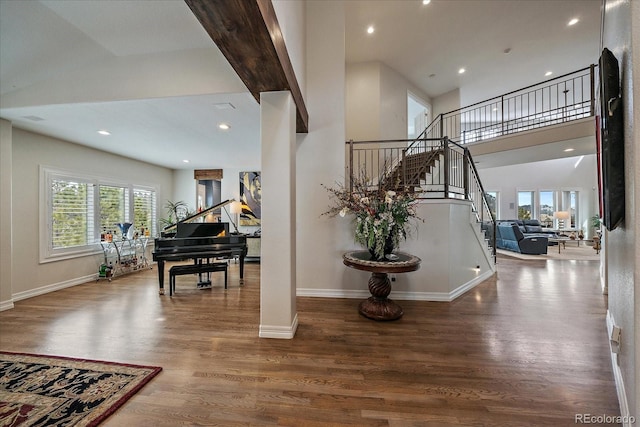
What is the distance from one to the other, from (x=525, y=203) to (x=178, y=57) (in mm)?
13931

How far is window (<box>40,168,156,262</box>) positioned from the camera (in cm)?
406

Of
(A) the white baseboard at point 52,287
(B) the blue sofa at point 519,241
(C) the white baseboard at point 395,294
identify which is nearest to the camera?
(C) the white baseboard at point 395,294

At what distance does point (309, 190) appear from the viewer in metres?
3.68

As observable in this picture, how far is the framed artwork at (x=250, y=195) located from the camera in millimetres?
6766

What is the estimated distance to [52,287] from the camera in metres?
4.03

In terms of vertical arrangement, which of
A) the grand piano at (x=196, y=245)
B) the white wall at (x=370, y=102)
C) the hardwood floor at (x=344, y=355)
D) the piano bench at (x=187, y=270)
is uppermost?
the white wall at (x=370, y=102)

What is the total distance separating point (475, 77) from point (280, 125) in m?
7.07

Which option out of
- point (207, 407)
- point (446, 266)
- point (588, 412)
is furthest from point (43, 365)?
point (446, 266)

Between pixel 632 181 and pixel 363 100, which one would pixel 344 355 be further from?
pixel 363 100

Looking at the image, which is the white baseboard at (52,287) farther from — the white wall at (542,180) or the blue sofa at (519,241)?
the white wall at (542,180)

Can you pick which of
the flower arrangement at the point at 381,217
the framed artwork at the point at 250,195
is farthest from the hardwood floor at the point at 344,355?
the framed artwork at the point at 250,195

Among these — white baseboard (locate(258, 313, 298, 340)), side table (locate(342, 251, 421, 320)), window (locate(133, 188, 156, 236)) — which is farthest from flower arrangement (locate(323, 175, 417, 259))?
window (locate(133, 188, 156, 236))

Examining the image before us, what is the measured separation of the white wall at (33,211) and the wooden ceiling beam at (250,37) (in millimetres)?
4343

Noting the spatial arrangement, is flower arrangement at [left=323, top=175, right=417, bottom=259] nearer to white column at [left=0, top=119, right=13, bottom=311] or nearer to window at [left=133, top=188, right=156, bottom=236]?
white column at [left=0, top=119, right=13, bottom=311]
